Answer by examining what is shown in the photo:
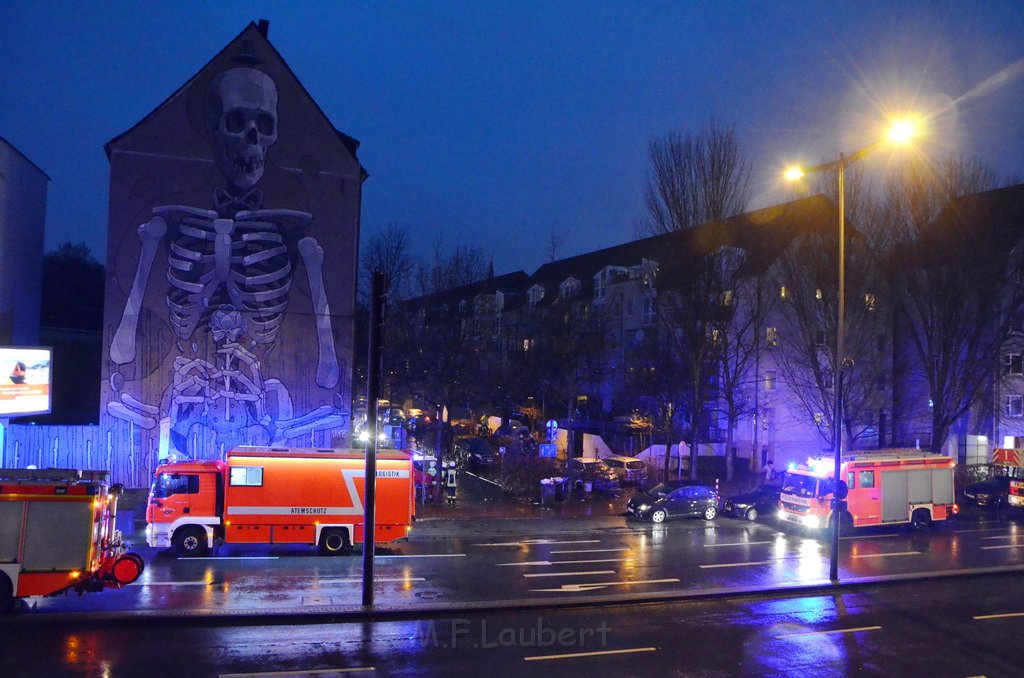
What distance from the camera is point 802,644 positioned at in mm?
12578

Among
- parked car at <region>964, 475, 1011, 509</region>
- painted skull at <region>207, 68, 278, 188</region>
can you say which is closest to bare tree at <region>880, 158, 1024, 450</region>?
parked car at <region>964, 475, 1011, 509</region>

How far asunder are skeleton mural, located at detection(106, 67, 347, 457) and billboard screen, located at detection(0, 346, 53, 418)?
275 centimetres

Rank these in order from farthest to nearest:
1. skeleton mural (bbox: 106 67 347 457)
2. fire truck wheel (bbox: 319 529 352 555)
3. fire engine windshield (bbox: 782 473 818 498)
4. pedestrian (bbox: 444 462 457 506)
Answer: skeleton mural (bbox: 106 67 347 457) → pedestrian (bbox: 444 462 457 506) → fire engine windshield (bbox: 782 473 818 498) → fire truck wheel (bbox: 319 529 352 555)

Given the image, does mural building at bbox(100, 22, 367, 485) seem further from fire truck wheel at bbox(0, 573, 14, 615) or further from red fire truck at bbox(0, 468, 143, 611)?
fire truck wheel at bbox(0, 573, 14, 615)

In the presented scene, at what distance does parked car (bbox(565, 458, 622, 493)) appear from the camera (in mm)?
32188

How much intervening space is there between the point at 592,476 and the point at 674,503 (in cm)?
626

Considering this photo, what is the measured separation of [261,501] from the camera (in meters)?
A: 19.7

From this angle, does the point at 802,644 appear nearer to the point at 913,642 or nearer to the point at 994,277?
the point at 913,642

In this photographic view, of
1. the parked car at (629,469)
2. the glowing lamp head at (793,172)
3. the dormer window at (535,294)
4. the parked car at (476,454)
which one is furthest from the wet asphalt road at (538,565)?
the dormer window at (535,294)

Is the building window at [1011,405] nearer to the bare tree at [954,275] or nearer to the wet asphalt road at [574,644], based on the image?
the bare tree at [954,275]

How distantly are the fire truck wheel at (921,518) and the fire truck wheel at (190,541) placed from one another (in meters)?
24.0

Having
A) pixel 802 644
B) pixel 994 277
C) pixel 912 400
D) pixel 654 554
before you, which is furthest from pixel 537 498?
pixel 994 277

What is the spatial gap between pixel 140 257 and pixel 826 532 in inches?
1127

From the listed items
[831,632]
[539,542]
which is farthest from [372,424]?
[539,542]
